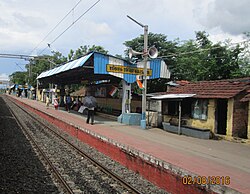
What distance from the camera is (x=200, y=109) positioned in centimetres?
1312

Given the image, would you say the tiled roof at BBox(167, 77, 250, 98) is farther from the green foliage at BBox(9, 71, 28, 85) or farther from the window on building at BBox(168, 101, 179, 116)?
the green foliage at BBox(9, 71, 28, 85)

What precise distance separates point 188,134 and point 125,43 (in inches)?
892

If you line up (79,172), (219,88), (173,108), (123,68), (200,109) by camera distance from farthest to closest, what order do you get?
1. (123,68)
2. (173,108)
3. (200,109)
4. (219,88)
5. (79,172)

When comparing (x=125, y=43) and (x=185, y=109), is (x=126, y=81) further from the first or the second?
(x=125, y=43)

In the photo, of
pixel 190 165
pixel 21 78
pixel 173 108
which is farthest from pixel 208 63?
pixel 21 78

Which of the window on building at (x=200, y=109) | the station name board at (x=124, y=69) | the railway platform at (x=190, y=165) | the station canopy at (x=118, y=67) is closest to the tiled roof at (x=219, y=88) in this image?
the window on building at (x=200, y=109)

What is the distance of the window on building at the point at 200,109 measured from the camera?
12.8 metres

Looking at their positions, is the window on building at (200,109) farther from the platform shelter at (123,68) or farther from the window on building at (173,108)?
the platform shelter at (123,68)

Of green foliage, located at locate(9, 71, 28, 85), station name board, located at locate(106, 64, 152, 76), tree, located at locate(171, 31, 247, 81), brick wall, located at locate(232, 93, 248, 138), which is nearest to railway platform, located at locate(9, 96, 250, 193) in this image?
brick wall, located at locate(232, 93, 248, 138)

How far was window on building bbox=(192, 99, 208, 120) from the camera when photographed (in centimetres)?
1284

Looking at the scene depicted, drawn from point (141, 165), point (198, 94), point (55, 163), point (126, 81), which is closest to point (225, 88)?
point (198, 94)

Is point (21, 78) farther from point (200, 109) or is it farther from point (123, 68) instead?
point (200, 109)

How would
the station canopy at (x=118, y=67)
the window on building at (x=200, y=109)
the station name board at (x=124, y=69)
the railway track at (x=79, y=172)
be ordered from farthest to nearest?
the station name board at (x=124, y=69), the station canopy at (x=118, y=67), the window on building at (x=200, y=109), the railway track at (x=79, y=172)

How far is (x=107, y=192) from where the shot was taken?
5.85 metres
